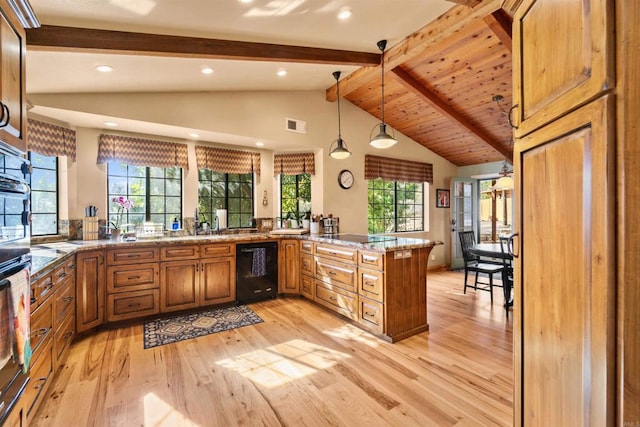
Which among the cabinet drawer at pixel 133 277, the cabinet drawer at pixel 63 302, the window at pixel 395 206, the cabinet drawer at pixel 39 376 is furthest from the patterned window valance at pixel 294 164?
the cabinet drawer at pixel 39 376

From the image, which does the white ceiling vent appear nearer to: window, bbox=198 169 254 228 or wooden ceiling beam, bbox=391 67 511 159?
window, bbox=198 169 254 228

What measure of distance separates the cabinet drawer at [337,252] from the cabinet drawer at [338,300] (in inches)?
15.1

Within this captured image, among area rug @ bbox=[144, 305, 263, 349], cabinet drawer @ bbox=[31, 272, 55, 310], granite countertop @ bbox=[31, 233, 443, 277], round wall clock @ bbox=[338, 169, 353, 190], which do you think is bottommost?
area rug @ bbox=[144, 305, 263, 349]

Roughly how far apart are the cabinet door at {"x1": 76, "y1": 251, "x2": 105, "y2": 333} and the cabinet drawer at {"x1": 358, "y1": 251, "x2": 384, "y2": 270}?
2742 mm

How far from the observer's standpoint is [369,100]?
4953 mm

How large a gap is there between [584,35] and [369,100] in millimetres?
4383

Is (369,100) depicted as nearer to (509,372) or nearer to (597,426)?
(509,372)

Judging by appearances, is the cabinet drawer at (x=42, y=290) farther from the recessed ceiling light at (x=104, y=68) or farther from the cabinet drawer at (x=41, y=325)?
the recessed ceiling light at (x=104, y=68)

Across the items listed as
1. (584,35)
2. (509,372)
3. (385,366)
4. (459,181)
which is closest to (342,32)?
(584,35)

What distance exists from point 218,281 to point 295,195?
6.36ft

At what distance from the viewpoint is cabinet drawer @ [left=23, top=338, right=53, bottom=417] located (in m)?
1.73

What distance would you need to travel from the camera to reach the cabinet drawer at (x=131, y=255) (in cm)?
321

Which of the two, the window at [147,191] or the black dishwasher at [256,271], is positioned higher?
the window at [147,191]

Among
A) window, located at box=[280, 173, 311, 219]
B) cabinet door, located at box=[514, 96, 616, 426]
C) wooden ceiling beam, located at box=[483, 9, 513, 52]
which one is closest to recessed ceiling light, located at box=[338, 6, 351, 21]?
wooden ceiling beam, located at box=[483, 9, 513, 52]
